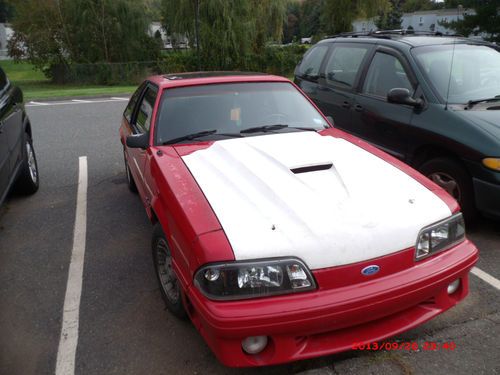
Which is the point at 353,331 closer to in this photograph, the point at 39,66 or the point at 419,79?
the point at 419,79

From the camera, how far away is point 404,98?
4.32 metres

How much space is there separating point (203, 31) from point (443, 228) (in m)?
22.1

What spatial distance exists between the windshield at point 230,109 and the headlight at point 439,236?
1509 millimetres

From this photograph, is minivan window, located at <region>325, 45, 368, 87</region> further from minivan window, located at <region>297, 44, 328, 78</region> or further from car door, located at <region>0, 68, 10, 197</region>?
car door, located at <region>0, 68, 10, 197</region>

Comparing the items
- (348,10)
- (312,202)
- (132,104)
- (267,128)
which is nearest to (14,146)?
(132,104)

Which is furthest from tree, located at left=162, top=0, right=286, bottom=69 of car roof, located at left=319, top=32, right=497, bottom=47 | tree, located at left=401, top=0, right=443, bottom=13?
tree, located at left=401, top=0, right=443, bottom=13

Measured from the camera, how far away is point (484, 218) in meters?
4.39

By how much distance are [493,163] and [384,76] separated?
1.73 m

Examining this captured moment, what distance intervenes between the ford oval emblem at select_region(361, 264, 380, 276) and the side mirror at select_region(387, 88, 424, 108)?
260 cm

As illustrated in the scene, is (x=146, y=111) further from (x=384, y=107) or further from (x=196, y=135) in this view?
(x=384, y=107)

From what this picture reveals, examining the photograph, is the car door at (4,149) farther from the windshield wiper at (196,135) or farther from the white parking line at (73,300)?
the windshield wiper at (196,135)

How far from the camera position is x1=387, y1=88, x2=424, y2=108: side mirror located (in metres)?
4.31

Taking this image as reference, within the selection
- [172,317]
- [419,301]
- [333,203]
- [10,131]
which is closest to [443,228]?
[419,301]

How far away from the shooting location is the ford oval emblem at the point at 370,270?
2215 millimetres
